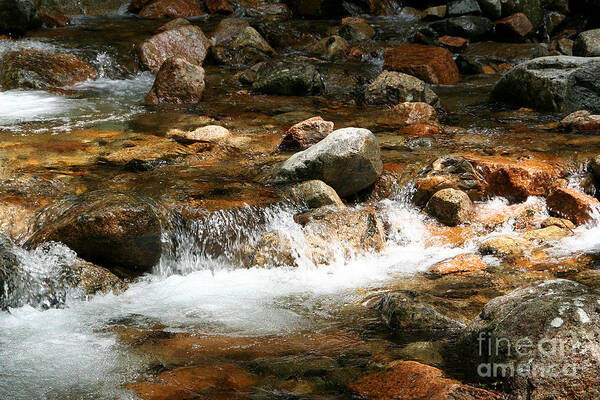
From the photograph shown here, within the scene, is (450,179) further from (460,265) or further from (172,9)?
(172,9)

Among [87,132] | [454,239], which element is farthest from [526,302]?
[87,132]

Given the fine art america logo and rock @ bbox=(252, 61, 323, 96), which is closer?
A: the fine art america logo

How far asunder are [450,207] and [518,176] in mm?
1009

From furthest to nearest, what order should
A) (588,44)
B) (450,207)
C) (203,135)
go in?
(588,44) → (203,135) → (450,207)

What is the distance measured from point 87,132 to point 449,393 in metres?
6.32

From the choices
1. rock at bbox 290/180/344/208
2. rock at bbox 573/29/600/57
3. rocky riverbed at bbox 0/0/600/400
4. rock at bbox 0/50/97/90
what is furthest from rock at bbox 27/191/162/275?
rock at bbox 573/29/600/57

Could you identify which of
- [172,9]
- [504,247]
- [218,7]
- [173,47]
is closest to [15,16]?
[173,47]

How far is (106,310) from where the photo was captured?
4.18 m

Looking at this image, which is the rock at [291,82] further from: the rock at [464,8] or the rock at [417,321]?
the rock at [464,8]

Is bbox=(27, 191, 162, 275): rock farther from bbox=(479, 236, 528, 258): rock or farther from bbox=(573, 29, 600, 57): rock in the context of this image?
bbox=(573, 29, 600, 57): rock

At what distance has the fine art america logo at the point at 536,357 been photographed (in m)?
2.66

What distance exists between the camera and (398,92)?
9.40 metres

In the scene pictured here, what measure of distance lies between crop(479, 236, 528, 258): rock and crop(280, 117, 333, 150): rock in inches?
106

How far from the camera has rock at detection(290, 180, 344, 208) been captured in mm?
5867
